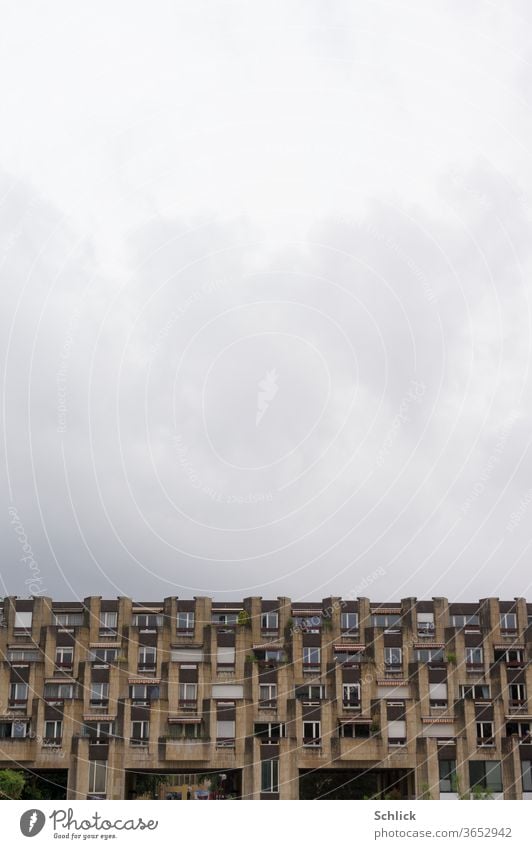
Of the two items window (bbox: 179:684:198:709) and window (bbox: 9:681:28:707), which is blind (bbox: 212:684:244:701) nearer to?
window (bbox: 179:684:198:709)

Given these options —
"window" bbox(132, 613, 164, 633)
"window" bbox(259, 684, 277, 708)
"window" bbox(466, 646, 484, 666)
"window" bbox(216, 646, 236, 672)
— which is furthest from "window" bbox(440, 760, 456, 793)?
"window" bbox(132, 613, 164, 633)

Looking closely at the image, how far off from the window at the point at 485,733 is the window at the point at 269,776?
15209mm

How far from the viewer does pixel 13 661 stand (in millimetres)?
82062

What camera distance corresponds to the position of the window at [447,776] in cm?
7569

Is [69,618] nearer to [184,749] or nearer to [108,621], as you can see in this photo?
[108,621]

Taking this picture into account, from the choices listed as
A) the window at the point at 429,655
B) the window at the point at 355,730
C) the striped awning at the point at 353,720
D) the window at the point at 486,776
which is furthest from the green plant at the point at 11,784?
the window at the point at 486,776

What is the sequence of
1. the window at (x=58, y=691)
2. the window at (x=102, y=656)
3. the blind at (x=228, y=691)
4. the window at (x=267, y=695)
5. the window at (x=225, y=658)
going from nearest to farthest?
the window at (x=267, y=695) < the blind at (x=228, y=691) < the window at (x=58, y=691) < the window at (x=225, y=658) < the window at (x=102, y=656)

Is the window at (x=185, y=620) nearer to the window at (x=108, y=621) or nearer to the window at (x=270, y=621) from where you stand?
the window at (x=108, y=621)

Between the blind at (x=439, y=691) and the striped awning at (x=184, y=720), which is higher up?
the blind at (x=439, y=691)

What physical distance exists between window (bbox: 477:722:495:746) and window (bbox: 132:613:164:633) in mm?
26163

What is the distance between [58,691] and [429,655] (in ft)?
96.7
